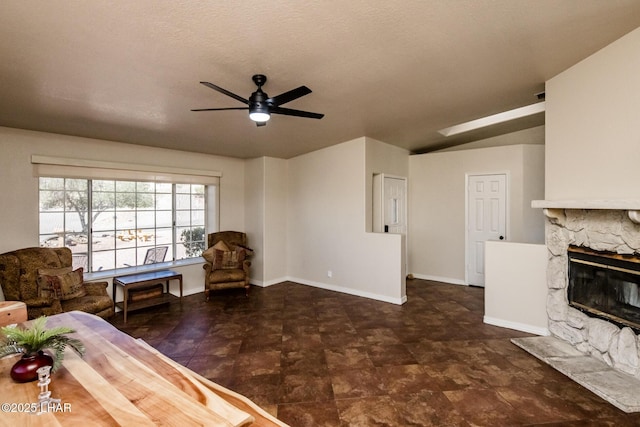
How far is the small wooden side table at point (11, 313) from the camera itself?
1665 mm

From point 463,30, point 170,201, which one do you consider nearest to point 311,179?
point 170,201

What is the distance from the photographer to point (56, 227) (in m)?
3.95

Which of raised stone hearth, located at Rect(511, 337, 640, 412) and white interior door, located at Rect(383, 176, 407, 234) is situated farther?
white interior door, located at Rect(383, 176, 407, 234)

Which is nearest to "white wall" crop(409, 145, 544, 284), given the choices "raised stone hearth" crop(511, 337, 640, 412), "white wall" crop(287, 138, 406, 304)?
"white wall" crop(287, 138, 406, 304)

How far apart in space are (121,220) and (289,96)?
143 inches

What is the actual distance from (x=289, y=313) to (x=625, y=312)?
3.42 meters

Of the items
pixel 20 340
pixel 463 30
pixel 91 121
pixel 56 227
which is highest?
pixel 463 30

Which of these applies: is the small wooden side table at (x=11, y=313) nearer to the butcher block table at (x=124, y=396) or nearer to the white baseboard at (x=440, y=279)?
the butcher block table at (x=124, y=396)

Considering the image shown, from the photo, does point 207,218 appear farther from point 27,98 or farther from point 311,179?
point 27,98

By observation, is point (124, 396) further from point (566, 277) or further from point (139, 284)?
point (566, 277)

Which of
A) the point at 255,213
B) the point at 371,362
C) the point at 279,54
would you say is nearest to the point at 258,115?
the point at 279,54

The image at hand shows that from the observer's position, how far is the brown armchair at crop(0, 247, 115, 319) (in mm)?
3221

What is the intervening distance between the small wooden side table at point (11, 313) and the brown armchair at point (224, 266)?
9.88 feet

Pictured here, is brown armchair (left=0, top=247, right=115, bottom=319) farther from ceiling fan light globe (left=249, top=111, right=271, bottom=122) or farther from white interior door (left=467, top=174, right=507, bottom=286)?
white interior door (left=467, top=174, right=507, bottom=286)
